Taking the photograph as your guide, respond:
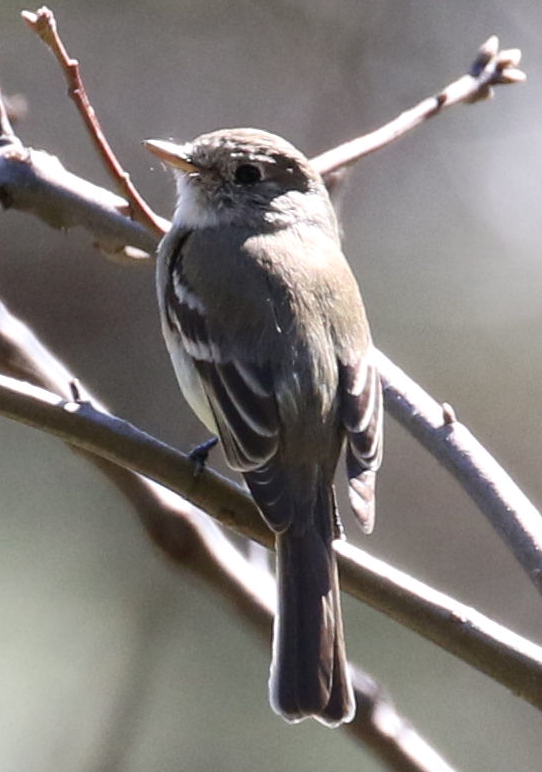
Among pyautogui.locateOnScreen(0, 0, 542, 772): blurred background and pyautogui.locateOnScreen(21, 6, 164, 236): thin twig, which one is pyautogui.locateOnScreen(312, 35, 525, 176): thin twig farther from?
pyautogui.locateOnScreen(0, 0, 542, 772): blurred background

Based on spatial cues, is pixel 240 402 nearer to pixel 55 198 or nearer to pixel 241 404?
pixel 241 404

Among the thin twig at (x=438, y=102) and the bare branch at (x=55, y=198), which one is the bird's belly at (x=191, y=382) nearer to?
the bare branch at (x=55, y=198)

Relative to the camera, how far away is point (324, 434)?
2.78 m

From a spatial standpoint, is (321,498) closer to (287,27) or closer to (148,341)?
(148,341)

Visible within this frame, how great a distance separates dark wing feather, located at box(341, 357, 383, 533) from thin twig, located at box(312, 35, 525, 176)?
0.49 m

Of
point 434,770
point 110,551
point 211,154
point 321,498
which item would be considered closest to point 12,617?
point 110,551

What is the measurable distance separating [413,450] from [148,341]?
118 centimetres

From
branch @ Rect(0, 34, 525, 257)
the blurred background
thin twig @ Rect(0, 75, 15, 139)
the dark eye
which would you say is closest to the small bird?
the dark eye

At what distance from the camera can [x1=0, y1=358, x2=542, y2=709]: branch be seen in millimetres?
2086

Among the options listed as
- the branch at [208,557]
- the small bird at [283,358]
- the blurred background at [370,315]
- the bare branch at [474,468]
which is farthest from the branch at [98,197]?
the blurred background at [370,315]

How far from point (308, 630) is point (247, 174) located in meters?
1.34

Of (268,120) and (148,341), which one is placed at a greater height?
(268,120)

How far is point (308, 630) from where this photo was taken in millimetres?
2510

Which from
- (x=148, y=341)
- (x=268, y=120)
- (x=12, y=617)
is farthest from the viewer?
(x=268, y=120)
